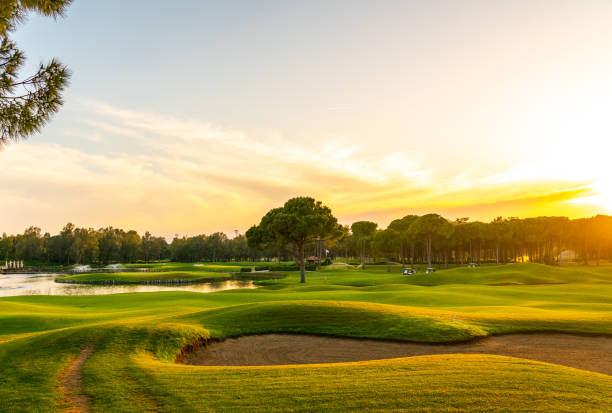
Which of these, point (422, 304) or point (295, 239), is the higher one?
point (295, 239)

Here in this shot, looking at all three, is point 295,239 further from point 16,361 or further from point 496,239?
point 496,239

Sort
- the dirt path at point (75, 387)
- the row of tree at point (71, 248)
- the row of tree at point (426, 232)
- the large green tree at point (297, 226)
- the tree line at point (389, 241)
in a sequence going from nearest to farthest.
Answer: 1. the dirt path at point (75, 387)
2. the large green tree at point (297, 226)
3. the row of tree at point (426, 232)
4. the tree line at point (389, 241)
5. the row of tree at point (71, 248)

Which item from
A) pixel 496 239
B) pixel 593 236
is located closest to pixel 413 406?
pixel 496 239

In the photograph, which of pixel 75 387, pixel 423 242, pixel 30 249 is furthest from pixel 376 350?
pixel 30 249

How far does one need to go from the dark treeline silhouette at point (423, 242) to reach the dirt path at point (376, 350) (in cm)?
4720

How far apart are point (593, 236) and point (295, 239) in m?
103

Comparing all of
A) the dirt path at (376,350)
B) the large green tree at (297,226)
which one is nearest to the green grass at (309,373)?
the dirt path at (376,350)

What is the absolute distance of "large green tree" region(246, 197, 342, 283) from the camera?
200 ft

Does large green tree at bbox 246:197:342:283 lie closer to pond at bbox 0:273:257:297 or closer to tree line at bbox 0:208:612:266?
tree line at bbox 0:208:612:266

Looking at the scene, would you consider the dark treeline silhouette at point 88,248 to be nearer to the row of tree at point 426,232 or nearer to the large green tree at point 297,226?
the row of tree at point 426,232

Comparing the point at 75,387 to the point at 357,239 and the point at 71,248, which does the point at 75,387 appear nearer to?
the point at 357,239

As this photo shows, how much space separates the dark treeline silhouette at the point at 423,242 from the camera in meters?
103

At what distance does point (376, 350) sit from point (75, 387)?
11236 mm

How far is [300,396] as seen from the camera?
842 cm
